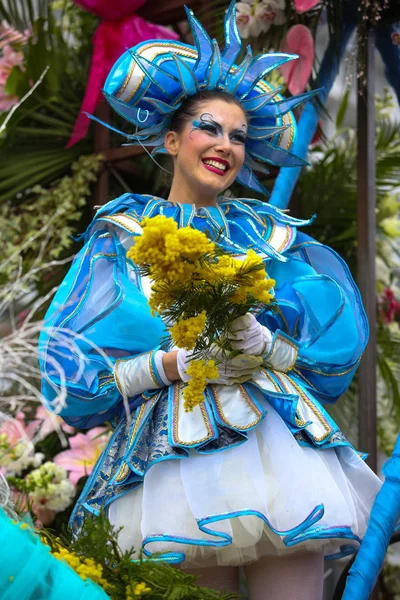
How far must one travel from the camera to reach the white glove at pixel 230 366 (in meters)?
1.95

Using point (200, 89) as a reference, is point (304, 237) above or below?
below

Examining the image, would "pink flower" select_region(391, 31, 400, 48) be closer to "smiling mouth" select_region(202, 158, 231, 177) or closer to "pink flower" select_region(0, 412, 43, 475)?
"smiling mouth" select_region(202, 158, 231, 177)

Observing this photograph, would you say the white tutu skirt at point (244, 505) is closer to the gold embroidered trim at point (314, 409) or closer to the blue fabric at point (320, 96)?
the gold embroidered trim at point (314, 409)

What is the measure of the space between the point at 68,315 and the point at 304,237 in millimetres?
589

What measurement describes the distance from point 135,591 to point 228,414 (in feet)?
1.77

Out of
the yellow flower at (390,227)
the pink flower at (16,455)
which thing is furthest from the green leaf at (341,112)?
the pink flower at (16,455)

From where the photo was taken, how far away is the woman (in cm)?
187

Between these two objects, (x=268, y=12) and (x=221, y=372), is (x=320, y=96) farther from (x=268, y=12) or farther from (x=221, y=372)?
(x=221, y=372)

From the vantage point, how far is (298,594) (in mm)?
1881

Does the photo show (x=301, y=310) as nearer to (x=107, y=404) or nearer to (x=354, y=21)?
(x=107, y=404)

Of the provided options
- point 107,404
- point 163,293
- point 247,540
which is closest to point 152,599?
point 247,540

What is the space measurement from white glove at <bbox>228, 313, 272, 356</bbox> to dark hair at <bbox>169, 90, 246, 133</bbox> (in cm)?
58

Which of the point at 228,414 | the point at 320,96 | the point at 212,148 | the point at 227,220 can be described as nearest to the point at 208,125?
the point at 212,148

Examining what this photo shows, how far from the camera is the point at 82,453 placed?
9.87 feet
